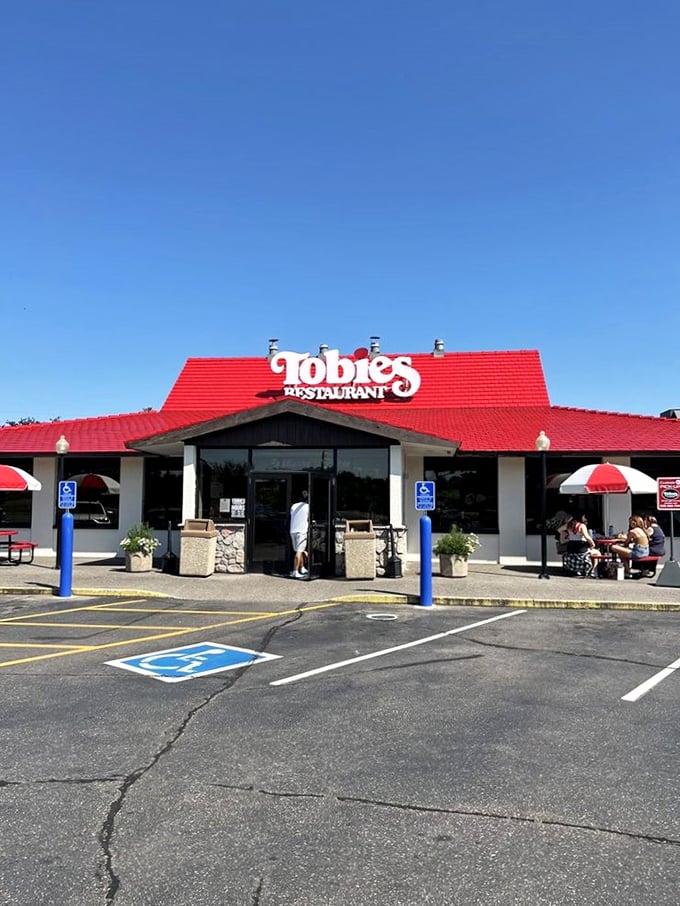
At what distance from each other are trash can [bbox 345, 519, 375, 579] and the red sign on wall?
6.10m

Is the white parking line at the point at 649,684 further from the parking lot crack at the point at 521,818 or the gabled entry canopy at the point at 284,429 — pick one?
the gabled entry canopy at the point at 284,429

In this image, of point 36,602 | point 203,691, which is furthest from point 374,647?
point 36,602

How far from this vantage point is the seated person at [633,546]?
51.9ft

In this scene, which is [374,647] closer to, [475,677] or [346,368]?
[475,677]

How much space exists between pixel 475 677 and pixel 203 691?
2677 millimetres

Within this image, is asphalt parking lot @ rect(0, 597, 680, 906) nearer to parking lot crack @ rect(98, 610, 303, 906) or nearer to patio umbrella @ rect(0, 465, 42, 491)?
parking lot crack @ rect(98, 610, 303, 906)

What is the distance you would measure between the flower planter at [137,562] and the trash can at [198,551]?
115 cm

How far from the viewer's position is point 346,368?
23.8m

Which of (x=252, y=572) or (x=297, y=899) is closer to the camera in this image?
(x=297, y=899)

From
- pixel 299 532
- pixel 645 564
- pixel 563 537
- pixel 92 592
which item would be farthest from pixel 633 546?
pixel 92 592

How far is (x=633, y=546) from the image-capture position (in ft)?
52.3

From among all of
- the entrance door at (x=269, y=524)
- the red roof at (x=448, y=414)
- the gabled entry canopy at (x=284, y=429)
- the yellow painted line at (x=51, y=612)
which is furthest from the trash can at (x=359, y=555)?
the yellow painted line at (x=51, y=612)

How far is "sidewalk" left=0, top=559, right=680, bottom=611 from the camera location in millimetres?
12398

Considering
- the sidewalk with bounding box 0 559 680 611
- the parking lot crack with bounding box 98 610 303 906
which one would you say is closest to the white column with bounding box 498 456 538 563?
the sidewalk with bounding box 0 559 680 611
